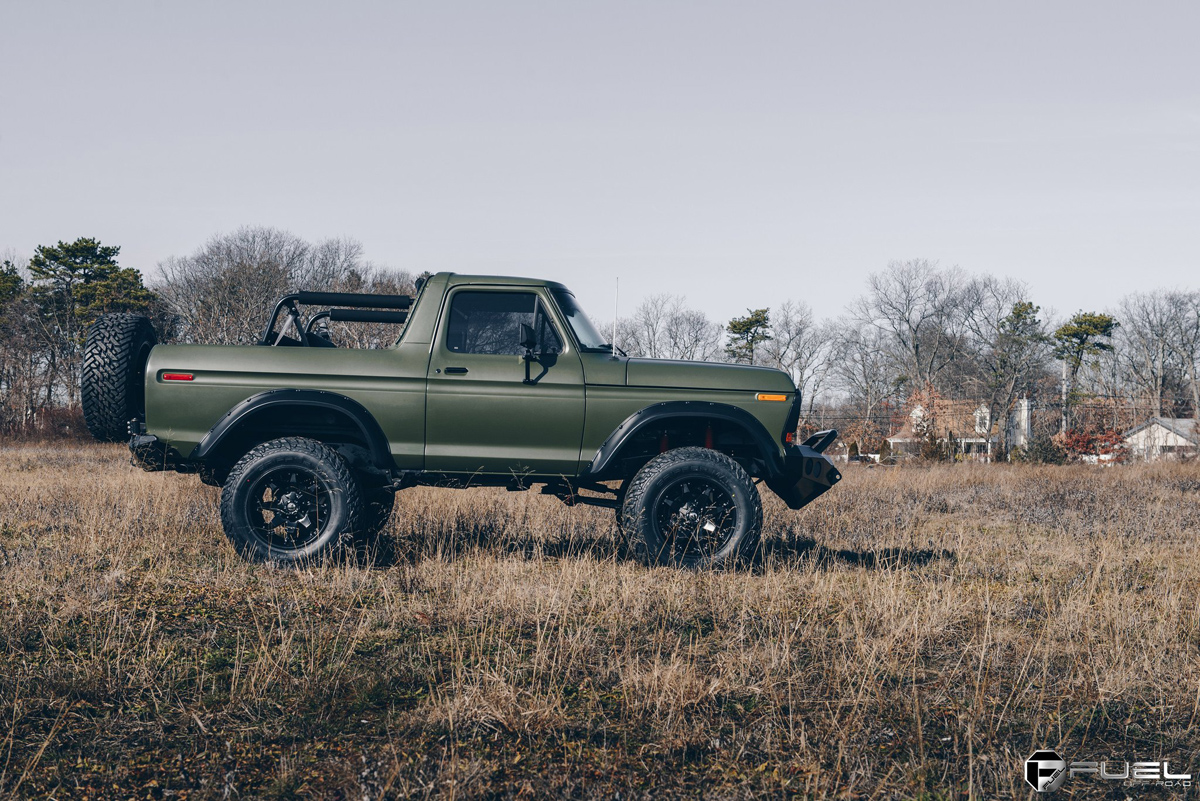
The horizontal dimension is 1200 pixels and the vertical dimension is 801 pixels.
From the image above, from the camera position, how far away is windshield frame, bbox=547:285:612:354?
631 cm

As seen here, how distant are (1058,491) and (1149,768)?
446 inches

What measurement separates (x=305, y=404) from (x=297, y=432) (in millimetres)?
518

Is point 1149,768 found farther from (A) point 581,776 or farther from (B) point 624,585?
(B) point 624,585

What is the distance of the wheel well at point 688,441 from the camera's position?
6371 mm

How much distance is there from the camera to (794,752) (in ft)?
10.1

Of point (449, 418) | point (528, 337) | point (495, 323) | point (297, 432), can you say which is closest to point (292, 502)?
point (297, 432)

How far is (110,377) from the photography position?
610 centimetres

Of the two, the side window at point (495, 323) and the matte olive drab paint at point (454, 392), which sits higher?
the side window at point (495, 323)

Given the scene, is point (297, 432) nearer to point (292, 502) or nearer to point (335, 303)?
point (292, 502)

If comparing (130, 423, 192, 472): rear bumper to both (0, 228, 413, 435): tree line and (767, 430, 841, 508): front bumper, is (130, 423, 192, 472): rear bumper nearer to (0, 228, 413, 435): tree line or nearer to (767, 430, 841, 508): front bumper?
(767, 430, 841, 508): front bumper

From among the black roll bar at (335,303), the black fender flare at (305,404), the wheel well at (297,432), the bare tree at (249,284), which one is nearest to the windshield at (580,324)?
the black roll bar at (335,303)

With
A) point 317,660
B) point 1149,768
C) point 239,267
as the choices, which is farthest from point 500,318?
point 239,267

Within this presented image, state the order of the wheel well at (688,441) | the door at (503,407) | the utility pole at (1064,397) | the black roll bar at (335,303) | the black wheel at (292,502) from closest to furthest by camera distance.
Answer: the black wheel at (292,502) → the door at (503,407) → the wheel well at (688,441) → the black roll bar at (335,303) → the utility pole at (1064,397)

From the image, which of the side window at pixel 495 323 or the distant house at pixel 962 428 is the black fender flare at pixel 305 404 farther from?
the distant house at pixel 962 428
